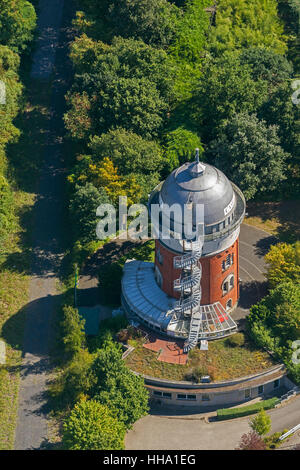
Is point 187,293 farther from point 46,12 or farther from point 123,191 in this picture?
point 46,12

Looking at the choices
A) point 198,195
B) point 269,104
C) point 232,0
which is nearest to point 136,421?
point 198,195

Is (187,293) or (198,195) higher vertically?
(198,195)

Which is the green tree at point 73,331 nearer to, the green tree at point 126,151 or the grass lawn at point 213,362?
the grass lawn at point 213,362

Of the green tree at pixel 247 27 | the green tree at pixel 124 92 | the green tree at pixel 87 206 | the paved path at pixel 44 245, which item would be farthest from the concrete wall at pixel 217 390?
the green tree at pixel 247 27

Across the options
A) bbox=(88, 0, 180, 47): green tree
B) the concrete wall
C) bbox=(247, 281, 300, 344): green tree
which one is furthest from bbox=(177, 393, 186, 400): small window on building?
bbox=(88, 0, 180, 47): green tree

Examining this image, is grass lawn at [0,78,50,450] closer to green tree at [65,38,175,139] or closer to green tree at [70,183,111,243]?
green tree at [70,183,111,243]
